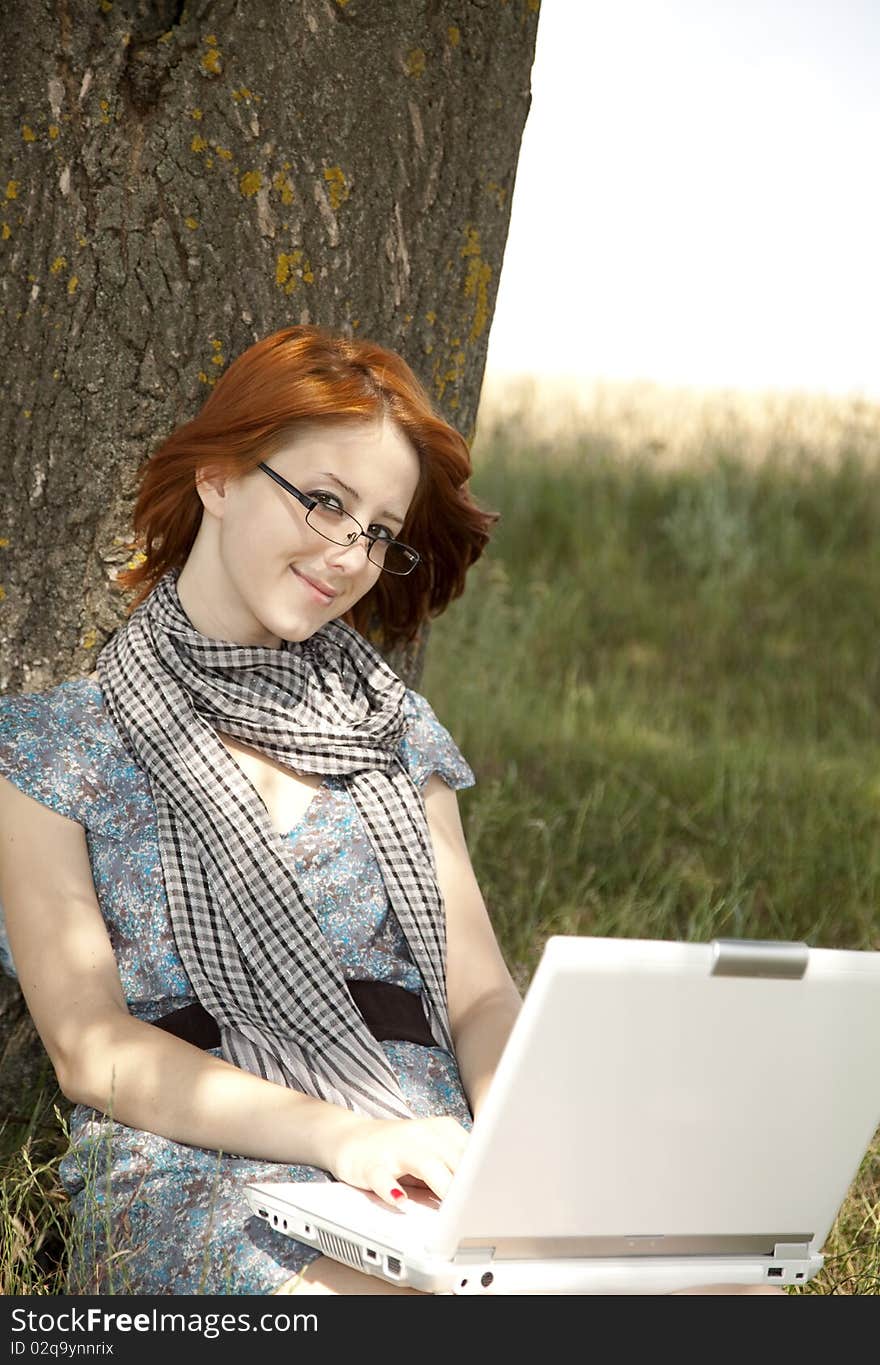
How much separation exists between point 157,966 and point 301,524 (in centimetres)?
70

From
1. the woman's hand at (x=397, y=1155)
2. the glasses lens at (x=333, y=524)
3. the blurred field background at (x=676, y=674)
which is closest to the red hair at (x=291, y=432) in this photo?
the glasses lens at (x=333, y=524)

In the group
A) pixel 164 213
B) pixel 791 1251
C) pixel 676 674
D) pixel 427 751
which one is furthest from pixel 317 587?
pixel 676 674

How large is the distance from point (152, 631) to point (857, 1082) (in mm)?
1293

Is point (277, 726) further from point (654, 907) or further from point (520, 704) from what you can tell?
point (520, 704)

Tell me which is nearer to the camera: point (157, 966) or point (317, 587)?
point (157, 966)

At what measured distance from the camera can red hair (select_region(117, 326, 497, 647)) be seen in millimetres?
2430

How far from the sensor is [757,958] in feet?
5.36

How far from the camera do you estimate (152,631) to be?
252 cm

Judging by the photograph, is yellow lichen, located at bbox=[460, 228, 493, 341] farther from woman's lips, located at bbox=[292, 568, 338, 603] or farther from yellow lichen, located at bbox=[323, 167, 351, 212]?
woman's lips, located at bbox=[292, 568, 338, 603]

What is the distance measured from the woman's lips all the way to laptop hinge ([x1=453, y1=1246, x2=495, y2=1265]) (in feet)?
3.45

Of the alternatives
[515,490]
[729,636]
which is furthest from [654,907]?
[515,490]

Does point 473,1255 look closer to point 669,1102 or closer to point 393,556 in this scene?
point 669,1102

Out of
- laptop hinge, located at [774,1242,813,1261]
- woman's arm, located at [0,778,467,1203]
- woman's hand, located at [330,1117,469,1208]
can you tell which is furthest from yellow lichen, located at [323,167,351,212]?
laptop hinge, located at [774,1242,813,1261]

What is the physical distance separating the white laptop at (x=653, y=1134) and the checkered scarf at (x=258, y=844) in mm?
431
